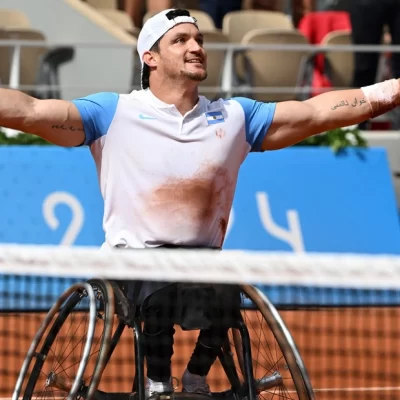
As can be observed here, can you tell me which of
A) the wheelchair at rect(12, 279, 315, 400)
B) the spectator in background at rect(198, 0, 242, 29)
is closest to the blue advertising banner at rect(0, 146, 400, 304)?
the spectator in background at rect(198, 0, 242, 29)

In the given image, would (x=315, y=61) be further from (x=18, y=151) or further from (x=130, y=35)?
(x=18, y=151)

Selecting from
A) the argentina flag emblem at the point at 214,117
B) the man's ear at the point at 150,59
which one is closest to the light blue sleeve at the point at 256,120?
the argentina flag emblem at the point at 214,117

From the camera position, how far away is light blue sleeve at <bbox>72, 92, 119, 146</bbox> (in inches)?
167

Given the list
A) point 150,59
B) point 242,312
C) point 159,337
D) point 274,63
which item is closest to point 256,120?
point 150,59

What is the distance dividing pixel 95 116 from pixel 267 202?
13.7 feet

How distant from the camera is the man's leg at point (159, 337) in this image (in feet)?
13.0

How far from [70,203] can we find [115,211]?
3.99 meters

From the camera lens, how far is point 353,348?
6.94 m

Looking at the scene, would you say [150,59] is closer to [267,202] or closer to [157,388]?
[157,388]

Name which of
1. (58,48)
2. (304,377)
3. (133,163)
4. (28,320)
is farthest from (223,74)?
(304,377)

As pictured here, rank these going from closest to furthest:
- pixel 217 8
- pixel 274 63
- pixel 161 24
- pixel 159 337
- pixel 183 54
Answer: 1. pixel 159 337
2. pixel 183 54
3. pixel 161 24
4. pixel 274 63
5. pixel 217 8

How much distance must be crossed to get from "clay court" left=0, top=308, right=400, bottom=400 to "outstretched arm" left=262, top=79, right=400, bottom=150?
186cm

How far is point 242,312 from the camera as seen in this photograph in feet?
22.0

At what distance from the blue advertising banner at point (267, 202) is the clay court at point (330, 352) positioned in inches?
35.3
